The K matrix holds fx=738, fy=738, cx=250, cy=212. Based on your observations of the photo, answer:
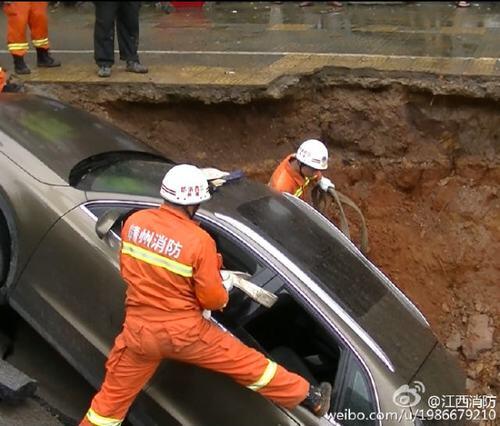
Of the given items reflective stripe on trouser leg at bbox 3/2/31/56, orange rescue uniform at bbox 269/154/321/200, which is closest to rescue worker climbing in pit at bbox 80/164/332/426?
orange rescue uniform at bbox 269/154/321/200

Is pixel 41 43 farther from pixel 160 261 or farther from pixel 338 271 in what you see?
pixel 338 271

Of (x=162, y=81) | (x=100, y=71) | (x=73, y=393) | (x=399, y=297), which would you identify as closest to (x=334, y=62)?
(x=162, y=81)

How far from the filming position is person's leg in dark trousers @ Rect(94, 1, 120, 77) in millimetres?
7992

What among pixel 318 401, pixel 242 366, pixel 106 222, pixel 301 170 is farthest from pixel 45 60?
pixel 318 401

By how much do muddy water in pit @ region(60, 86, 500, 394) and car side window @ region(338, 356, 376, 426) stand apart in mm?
4038

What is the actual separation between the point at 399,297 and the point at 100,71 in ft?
16.3

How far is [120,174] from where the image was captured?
4758 mm

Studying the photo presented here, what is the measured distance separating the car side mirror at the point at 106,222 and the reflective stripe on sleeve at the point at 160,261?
429 mm

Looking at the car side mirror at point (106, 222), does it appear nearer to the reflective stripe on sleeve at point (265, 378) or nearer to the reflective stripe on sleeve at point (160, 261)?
the reflective stripe on sleeve at point (160, 261)

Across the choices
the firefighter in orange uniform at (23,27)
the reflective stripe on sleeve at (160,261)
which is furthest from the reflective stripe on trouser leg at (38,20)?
the reflective stripe on sleeve at (160,261)

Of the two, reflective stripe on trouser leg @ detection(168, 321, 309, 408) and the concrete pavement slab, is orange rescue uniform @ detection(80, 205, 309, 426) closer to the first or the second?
reflective stripe on trouser leg @ detection(168, 321, 309, 408)

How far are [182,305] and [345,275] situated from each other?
1.04 metres

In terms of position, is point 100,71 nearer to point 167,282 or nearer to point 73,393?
point 73,393

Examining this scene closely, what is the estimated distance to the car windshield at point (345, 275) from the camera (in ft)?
13.5
